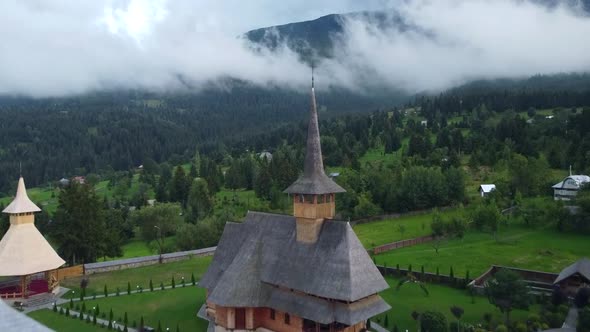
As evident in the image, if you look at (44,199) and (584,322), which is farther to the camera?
(44,199)

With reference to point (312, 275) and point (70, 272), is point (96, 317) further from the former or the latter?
point (312, 275)

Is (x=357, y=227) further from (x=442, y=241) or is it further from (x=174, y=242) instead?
(x=174, y=242)

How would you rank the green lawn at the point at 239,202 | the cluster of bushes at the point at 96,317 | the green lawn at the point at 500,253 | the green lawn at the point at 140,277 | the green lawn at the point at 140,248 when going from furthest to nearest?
the green lawn at the point at 239,202
the green lawn at the point at 140,248
the green lawn at the point at 500,253
the green lawn at the point at 140,277
the cluster of bushes at the point at 96,317

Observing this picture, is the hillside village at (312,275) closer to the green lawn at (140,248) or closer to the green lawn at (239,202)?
the green lawn at (140,248)

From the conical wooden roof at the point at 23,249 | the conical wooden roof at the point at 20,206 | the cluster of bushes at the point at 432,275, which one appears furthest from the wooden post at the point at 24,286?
the cluster of bushes at the point at 432,275

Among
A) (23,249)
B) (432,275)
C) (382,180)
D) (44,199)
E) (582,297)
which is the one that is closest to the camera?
(582,297)

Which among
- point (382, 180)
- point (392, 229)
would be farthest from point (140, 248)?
point (382, 180)
